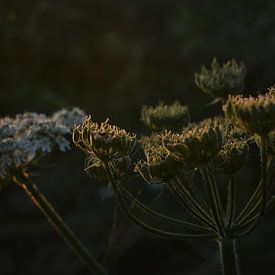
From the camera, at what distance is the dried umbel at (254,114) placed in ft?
9.20

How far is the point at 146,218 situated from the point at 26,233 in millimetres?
1438

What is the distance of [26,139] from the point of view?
433cm

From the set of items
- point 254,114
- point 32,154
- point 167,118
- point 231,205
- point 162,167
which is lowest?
point 231,205

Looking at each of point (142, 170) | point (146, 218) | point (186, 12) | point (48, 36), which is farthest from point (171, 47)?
point (142, 170)

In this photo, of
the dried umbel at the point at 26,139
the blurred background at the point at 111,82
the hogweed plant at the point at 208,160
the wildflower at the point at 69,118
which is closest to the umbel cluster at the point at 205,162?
the hogweed plant at the point at 208,160

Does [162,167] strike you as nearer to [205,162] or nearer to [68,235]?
[205,162]

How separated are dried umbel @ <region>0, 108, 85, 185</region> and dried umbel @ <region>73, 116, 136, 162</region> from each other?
1133mm

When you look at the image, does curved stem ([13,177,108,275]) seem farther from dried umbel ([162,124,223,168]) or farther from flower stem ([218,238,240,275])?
dried umbel ([162,124,223,168])

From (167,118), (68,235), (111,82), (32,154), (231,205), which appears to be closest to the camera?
(231,205)

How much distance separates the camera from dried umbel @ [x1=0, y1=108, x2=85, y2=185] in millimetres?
4211

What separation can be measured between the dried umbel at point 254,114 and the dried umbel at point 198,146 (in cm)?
11

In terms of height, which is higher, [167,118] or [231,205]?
[167,118]

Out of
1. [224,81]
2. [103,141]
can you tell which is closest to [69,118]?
[224,81]

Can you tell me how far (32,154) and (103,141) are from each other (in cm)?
131
